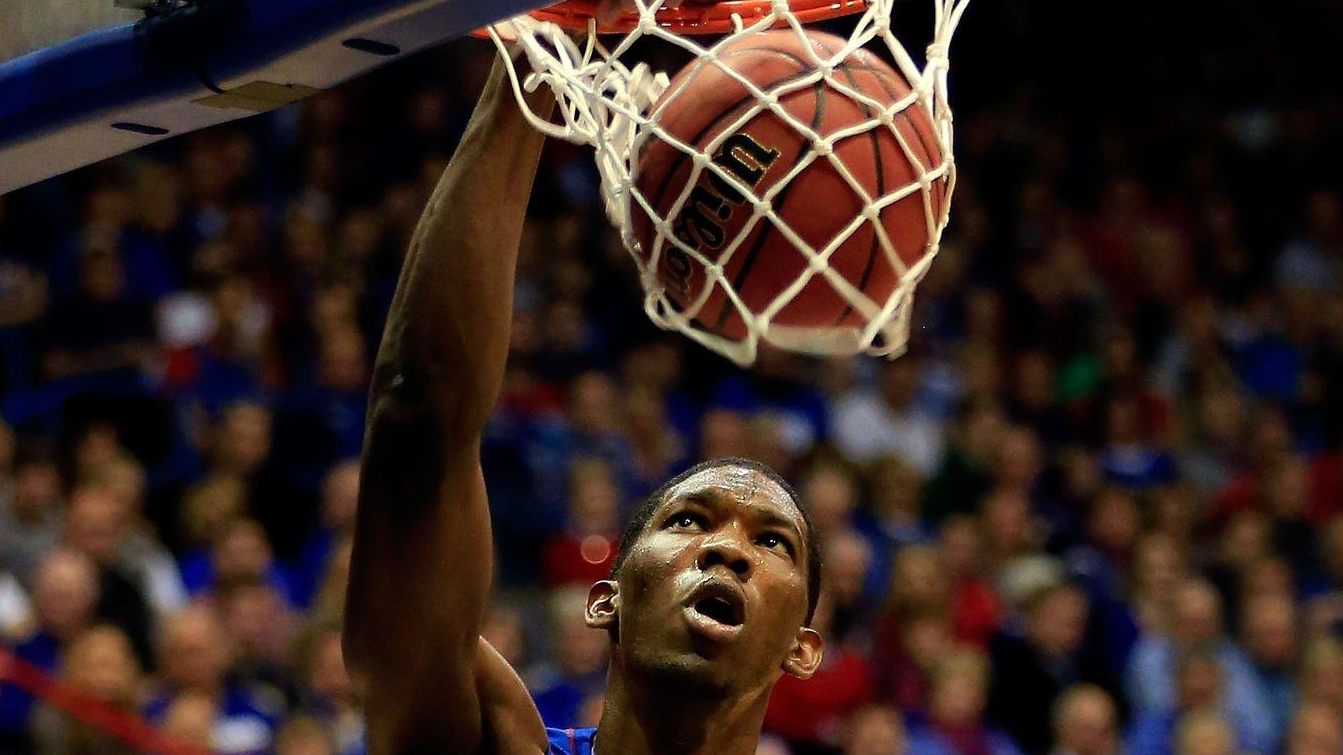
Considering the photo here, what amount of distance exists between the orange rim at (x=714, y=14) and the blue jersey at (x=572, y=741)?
1.02 m

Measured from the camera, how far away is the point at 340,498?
5746 millimetres

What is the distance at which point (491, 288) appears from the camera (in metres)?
2.37

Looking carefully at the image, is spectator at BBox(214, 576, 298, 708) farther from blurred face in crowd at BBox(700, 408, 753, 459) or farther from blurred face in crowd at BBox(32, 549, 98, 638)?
blurred face in crowd at BBox(700, 408, 753, 459)

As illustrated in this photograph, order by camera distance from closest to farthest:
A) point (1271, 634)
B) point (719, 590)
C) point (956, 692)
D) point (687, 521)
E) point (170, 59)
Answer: point (170, 59) < point (719, 590) < point (687, 521) < point (956, 692) < point (1271, 634)

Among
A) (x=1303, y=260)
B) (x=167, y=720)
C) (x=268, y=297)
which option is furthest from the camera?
(x=1303, y=260)

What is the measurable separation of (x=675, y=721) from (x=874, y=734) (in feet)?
10.1

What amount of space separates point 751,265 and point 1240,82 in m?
8.48

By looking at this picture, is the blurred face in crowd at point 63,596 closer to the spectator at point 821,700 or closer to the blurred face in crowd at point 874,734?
the spectator at point 821,700

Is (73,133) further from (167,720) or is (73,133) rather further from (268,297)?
(268,297)

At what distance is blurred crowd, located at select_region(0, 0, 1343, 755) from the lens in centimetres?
534

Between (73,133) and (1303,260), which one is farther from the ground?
(73,133)

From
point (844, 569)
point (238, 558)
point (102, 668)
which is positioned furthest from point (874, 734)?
point (102, 668)

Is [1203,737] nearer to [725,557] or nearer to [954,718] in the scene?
[954,718]

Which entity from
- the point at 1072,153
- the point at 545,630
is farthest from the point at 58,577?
the point at 1072,153
